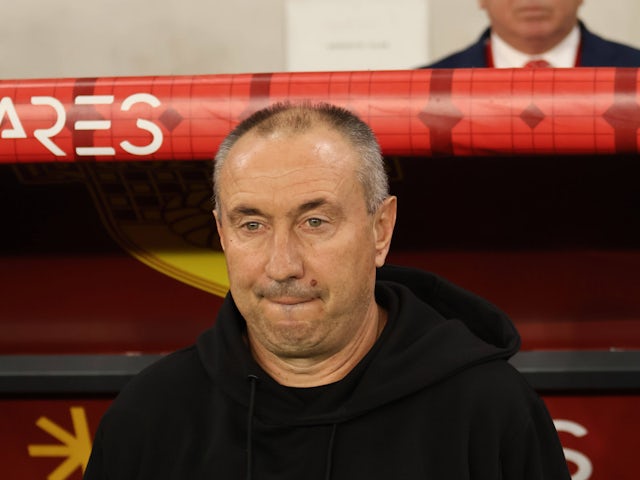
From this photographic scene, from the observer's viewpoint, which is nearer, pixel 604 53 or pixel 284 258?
pixel 284 258

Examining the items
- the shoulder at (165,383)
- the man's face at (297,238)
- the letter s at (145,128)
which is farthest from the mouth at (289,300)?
the letter s at (145,128)

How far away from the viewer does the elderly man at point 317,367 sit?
4.24 feet

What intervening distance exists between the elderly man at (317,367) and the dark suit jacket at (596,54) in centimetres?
107

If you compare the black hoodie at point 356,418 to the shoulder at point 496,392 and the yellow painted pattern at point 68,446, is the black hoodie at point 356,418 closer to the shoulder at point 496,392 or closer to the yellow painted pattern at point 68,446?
the shoulder at point 496,392

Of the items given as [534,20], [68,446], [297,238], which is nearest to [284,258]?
[297,238]

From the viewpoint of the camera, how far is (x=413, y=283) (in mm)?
1575

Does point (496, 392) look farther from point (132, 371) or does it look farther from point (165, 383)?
point (132, 371)

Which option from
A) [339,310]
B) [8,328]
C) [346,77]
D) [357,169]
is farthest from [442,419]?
[8,328]

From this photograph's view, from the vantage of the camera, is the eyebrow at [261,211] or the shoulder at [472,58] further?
the shoulder at [472,58]

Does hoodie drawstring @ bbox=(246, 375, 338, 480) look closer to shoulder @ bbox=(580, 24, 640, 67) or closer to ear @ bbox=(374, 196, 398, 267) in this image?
ear @ bbox=(374, 196, 398, 267)

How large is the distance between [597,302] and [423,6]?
5.85ft

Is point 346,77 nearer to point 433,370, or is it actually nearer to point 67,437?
point 433,370

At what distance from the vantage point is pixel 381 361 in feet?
4.55

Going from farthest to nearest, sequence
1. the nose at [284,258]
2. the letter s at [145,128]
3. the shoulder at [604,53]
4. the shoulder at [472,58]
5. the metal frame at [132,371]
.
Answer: the shoulder at [472,58]
the shoulder at [604,53]
the metal frame at [132,371]
the letter s at [145,128]
the nose at [284,258]
